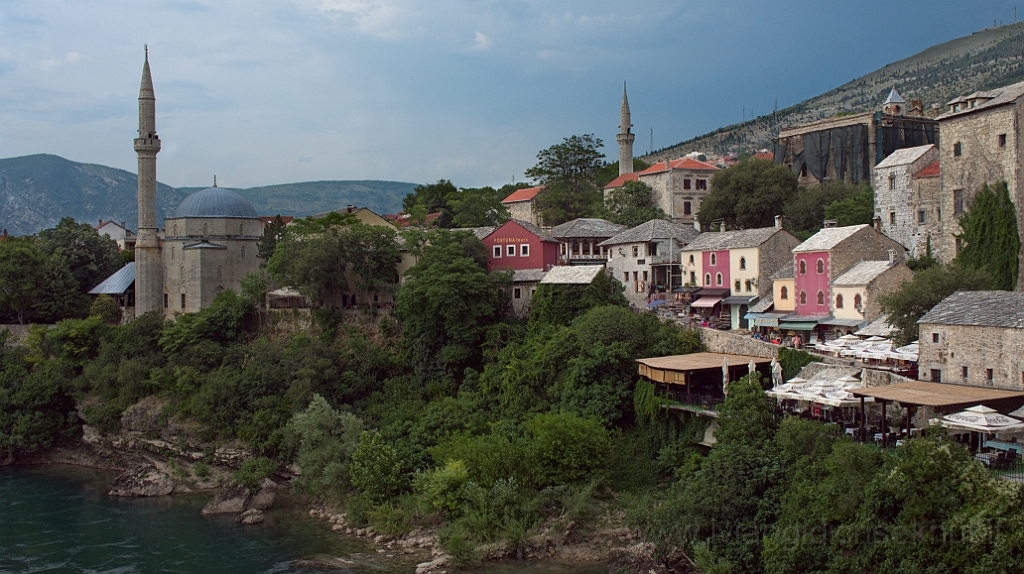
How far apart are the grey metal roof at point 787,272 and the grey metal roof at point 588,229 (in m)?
12.9

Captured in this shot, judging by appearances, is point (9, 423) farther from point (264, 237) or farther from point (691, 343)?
point (691, 343)

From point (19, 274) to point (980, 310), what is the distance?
157 feet

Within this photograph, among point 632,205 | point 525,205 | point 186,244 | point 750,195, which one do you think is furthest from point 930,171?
point 186,244

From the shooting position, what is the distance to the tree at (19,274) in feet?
160

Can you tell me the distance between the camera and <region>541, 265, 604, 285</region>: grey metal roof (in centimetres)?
3891

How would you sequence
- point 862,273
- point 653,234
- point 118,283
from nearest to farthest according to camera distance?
1. point 862,273
2. point 653,234
3. point 118,283

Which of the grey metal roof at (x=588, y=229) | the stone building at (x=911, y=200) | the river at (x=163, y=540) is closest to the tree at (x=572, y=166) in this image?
the grey metal roof at (x=588, y=229)

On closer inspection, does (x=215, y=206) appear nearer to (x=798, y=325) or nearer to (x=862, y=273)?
(x=798, y=325)

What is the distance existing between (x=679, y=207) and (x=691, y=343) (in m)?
24.2

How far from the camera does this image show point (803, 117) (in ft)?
400

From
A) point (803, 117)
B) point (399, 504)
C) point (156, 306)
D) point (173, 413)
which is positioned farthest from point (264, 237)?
point (803, 117)

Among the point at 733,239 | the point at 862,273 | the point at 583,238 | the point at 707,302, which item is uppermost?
the point at 583,238

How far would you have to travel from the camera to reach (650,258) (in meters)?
44.5

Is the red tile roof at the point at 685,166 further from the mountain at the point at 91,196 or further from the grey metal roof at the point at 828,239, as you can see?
the mountain at the point at 91,196
